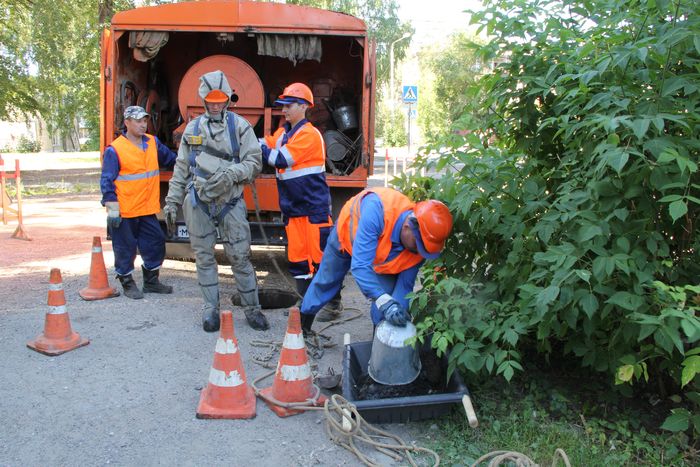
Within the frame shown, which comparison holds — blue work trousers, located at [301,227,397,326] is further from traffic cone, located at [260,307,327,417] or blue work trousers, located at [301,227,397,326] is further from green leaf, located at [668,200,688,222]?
green leaf, located at [668,200,688,222]

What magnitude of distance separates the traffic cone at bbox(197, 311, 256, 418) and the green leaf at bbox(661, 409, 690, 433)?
2.14m

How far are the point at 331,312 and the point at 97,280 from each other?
2229 millimetres

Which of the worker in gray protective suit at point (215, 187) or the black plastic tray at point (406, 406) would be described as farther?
the worker in gray protective suit at point (215, 187)

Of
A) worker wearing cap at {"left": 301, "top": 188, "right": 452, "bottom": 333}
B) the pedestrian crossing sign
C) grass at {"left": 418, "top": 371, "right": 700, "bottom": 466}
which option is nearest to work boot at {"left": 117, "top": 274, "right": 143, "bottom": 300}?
worker wearing cap at {"left": 301, "top": 188, "right": 452, "bottom": 333}

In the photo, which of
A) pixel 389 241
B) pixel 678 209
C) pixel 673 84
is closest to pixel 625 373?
pixel 678 209

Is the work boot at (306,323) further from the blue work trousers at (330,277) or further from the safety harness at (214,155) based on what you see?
the safety harness at (214,155)

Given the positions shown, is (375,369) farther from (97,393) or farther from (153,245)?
(153,245)

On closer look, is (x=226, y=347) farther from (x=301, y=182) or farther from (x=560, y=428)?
(x=301, y=182)

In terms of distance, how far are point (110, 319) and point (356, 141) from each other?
3.29 m

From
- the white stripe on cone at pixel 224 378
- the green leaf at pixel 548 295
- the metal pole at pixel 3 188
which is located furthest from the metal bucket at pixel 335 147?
the metal pole at pixel 3 188

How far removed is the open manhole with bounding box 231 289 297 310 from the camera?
225 inches

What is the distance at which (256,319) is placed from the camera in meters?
5.02

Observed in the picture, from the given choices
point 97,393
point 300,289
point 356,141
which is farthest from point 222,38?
point 97,393

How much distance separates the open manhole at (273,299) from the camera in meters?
5.71
